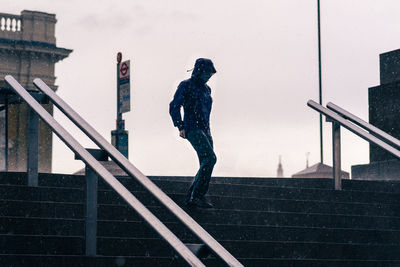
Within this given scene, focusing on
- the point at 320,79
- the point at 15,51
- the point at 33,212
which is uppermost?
the point at 15,51

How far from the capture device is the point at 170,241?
492cm

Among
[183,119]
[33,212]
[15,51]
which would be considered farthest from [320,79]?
[15,51]

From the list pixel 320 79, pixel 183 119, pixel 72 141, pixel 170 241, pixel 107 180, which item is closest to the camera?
pixel 170 241

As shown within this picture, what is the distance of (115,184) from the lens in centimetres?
541

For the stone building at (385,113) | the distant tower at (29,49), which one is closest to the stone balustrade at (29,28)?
the distant tower at (29,49)

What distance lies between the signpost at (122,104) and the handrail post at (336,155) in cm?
856

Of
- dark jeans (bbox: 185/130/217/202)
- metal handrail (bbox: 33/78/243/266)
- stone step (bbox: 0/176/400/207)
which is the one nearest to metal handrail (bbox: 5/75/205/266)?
metal handrail (bbox: 33/78/243/266)

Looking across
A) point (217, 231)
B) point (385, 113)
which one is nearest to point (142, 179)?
point (217, 231)

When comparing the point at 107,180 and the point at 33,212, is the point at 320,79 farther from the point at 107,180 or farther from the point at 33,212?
the point at 107,180

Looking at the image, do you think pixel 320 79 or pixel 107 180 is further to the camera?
pixel 320 79

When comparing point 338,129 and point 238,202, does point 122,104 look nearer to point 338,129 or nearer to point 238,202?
point 338,129

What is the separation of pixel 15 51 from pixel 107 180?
30197 mm

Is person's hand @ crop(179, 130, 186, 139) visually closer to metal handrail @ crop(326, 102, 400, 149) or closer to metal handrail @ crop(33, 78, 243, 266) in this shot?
metal handrail @ crop(33, 78, 243, 266)

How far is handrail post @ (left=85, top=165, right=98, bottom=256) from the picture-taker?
5.89 metres
